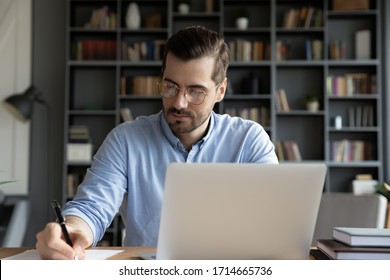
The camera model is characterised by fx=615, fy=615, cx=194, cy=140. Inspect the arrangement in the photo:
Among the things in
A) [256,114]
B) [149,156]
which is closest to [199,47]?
[149,156]

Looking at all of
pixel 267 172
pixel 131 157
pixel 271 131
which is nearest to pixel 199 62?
pixel 131 157

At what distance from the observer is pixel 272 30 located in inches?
218

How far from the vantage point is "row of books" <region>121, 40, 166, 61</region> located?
5.67 metres

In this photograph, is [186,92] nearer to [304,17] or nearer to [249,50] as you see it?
[249,50]

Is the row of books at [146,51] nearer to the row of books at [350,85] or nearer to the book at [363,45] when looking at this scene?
the row of books at [350,85]

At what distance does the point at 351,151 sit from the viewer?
18.4 ft

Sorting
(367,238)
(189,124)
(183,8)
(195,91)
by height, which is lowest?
(367,238)

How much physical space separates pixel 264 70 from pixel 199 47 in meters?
3.90

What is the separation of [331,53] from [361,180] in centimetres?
120

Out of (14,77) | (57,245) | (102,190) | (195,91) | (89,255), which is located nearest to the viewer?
(57,245)

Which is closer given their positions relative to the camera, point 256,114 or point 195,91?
point 195,91

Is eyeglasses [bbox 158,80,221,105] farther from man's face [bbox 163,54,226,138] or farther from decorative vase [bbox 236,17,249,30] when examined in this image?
decorative vase [bbox 236,17,249,30]

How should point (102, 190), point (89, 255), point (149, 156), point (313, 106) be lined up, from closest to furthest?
point (89, 255), point (102, 190), point (149, 156), point (313, 106)

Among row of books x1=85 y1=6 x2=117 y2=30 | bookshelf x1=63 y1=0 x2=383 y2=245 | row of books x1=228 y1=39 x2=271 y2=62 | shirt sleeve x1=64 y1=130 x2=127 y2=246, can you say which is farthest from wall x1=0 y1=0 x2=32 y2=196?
shirt sleeve x1=64 y1=130 x2=127 y2=246
